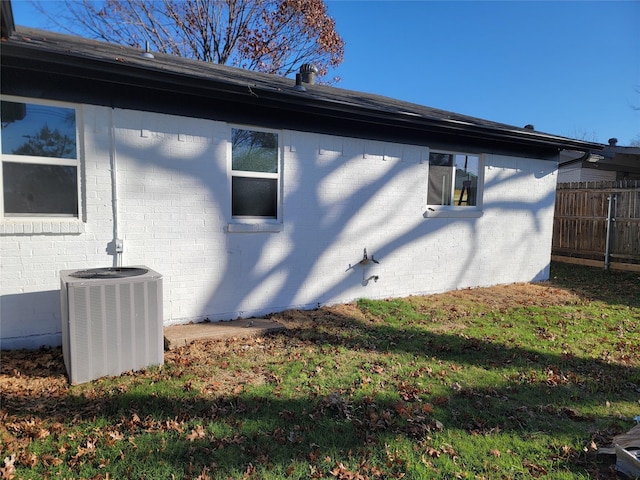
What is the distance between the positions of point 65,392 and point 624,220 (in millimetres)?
12618

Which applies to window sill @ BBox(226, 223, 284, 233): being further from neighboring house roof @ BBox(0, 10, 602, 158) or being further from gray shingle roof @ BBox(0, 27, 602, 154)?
gray shingle roof @ BBox(0, 27, 602, 154)

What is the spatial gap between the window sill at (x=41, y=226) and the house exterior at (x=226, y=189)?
0.08 feet

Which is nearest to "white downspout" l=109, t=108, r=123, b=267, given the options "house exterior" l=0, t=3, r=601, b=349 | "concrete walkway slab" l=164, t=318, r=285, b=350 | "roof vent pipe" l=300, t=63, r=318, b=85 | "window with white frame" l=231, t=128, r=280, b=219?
"house exterior" l=0, t=3, r=601, b=349

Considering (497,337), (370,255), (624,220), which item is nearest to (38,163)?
(370,255)

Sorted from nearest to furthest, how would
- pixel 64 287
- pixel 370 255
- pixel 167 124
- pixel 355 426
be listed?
pixel 355 426, pixel 64 287, pixel 167 124, pixel 370 255

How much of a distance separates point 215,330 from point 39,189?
261cm

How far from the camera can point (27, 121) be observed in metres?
4.48

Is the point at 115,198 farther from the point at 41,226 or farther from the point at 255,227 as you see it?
the point at 255,227

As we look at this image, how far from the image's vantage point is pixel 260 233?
591 centimetres

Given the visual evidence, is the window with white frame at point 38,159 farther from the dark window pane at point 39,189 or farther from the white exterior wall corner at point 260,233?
the white exterior wall corner at point 260,233

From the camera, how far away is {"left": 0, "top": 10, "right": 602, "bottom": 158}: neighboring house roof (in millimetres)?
4266

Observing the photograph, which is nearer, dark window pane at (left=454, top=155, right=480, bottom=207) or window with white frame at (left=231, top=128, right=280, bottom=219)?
window with white frame at (left=231, top=128, right=280, bottom=219)

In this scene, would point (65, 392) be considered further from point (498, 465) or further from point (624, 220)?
point (624, 220)

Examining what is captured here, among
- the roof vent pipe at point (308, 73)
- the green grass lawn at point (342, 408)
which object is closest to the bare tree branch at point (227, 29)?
the roof vent pipe at point (308, 73)
